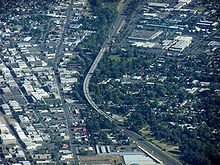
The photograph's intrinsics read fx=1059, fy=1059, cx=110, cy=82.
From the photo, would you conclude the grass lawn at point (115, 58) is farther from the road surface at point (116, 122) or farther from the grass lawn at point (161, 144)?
the grass lawn at point (161, 144)

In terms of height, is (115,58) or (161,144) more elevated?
(161,144)

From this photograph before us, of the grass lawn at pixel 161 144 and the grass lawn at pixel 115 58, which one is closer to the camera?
the grass lawn at pixel 161 144

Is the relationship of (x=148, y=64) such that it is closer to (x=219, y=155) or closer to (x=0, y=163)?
(x=0, y=163)

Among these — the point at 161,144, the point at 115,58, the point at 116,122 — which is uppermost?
the point at 161,144

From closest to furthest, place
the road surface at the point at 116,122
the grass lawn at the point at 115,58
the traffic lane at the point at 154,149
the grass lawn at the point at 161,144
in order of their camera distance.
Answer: the traffic lane at the point at 154,149 < the road surface at the point at 116,122 < the grass lawn at the point at 161,144 < the grass lawn at the point at 115,58

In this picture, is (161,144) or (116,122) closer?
(161,144)

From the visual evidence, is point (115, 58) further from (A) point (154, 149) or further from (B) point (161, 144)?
(A) point (154, 149)

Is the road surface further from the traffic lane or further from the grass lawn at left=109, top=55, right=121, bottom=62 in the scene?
the grass lawn at left=109, top=55, right=121, bottom=62

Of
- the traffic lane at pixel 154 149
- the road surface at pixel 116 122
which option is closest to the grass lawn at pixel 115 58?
the road surface at pixel 116 122

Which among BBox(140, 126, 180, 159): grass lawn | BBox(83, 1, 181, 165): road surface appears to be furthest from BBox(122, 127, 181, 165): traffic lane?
BBox(140, 126, 180, 159): grass lawn

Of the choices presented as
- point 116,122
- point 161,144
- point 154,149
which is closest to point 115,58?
point 116,122

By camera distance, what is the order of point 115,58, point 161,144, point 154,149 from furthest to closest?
1. point 115,58
2. point 161,144
3. point 154,149
